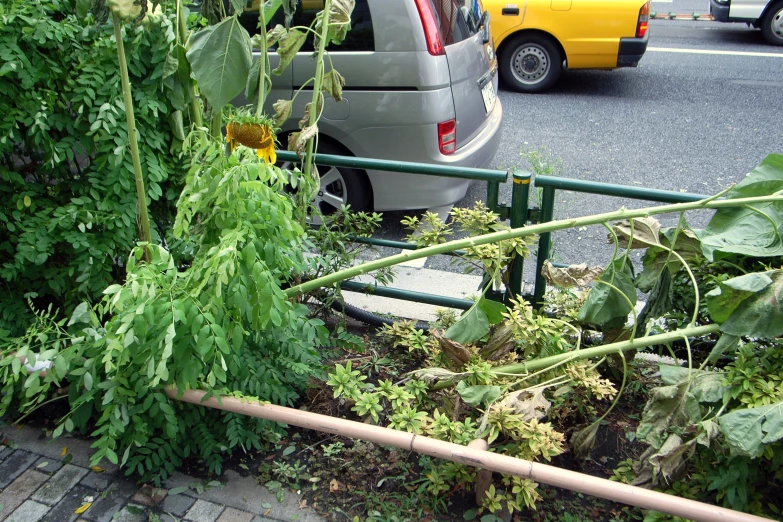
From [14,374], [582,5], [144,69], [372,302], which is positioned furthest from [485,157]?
[582,5]

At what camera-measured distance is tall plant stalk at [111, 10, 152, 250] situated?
2.66m

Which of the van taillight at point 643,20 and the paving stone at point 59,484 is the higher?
the van taillight at point 643,20

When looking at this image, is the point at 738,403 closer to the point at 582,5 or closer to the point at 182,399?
the point at 182,399

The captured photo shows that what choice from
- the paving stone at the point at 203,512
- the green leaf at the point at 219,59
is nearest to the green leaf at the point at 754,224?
the green leaf at the point at 219,59

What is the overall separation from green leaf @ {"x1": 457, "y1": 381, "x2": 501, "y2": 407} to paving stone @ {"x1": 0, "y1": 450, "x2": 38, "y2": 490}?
73.9 inches

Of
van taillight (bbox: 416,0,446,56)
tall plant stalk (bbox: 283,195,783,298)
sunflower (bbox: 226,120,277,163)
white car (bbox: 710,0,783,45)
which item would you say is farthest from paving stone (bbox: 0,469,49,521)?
white car (bbox: 710,0,783,45)

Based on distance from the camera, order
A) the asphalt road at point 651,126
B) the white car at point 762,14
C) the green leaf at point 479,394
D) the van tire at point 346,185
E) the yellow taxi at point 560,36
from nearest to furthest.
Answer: the green leaf at point 479,394, the van tire at point 346,185, the asphalt road at point 651,126, the yellow taxi at point 560,36, the white car at point 762,14

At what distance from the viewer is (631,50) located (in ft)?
29.0

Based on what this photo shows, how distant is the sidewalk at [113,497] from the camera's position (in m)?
2.74

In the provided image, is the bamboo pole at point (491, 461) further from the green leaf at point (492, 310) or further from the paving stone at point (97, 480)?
the green leaf at point (492, 310)

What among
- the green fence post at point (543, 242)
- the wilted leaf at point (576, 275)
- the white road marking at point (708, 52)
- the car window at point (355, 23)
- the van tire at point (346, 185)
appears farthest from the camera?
the white road marking at point (708, 52)

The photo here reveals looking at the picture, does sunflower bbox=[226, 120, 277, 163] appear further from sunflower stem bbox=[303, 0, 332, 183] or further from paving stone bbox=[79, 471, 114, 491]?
paving stone bbox=[79, 471, 114, 491]

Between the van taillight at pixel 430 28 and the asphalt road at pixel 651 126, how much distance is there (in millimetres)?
1429

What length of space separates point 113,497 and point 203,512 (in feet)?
1.27
